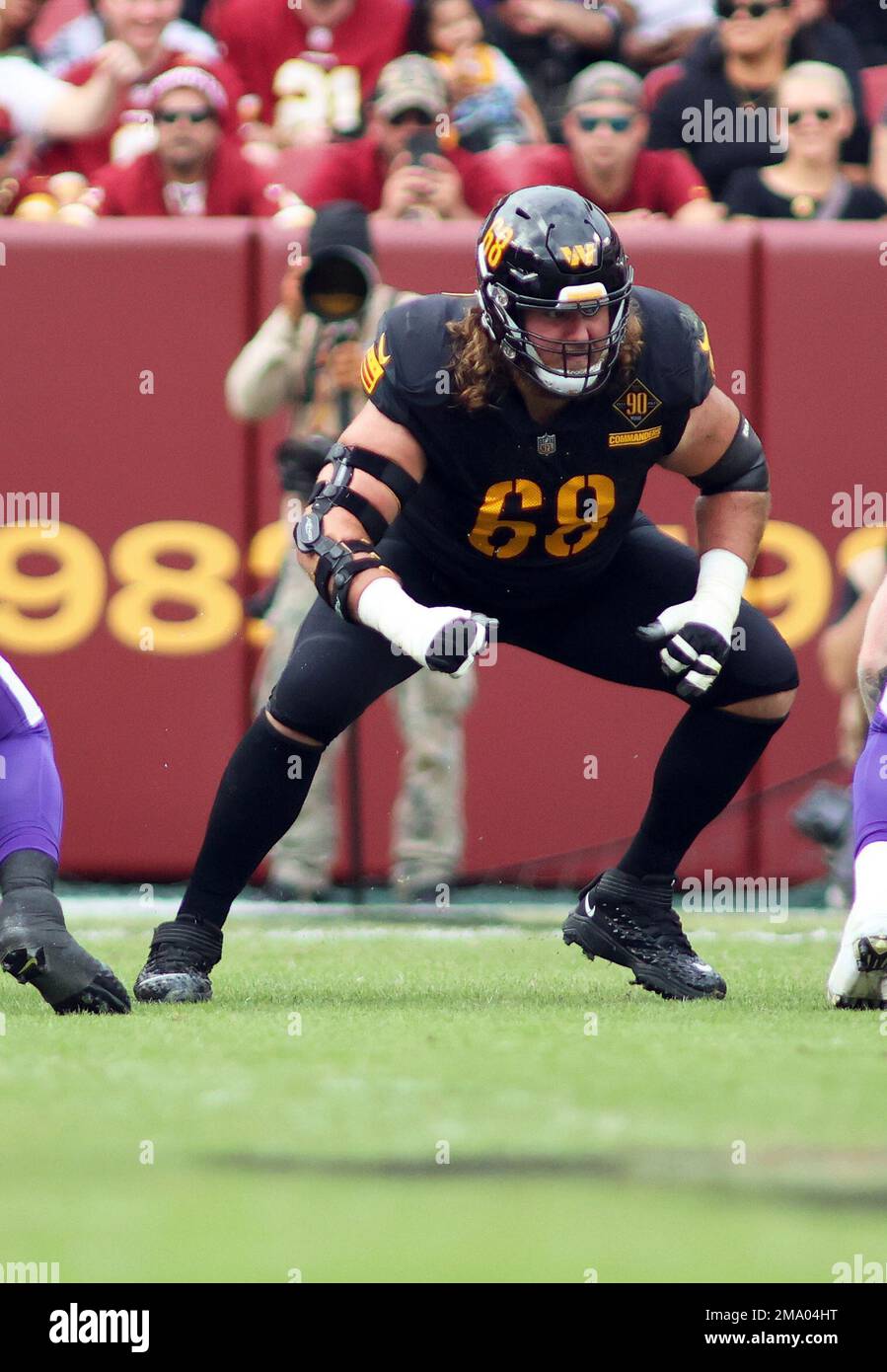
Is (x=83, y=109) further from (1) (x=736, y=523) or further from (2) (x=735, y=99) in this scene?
(1) (x=736, y=523)

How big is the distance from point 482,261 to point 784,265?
3421 mm

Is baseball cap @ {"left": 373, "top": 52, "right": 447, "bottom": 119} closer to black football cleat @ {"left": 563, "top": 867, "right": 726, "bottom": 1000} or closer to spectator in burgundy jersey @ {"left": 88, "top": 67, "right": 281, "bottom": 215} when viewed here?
spectator in burgundy jersey @ {"left": 88, "top": 67, "right": 281, "bottom": 215}

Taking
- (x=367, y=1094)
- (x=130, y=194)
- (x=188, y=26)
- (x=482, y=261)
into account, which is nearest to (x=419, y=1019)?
(x=367, y=1094)

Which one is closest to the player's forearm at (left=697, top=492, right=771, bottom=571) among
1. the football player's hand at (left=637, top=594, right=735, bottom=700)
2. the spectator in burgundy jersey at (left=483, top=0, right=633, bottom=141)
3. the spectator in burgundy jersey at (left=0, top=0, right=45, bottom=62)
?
the football player's hand at (left=637, top=594, right=735, bottom=700)

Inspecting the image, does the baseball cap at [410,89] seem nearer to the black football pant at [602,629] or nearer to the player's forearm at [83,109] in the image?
the player's forearm at [83,109]

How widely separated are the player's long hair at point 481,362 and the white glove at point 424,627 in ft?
1.37

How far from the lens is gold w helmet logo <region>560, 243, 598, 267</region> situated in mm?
4512

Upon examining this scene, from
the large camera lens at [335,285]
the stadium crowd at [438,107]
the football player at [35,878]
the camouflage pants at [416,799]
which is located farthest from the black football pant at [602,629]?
the stadium crowd at [438,107]

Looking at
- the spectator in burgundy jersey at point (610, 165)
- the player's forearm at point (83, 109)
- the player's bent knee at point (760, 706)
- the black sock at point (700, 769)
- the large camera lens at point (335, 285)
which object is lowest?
the black sock at point (700, 769)

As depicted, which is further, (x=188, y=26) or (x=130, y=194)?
(x=188, y=26)

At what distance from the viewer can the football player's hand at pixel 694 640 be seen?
15.5 feet

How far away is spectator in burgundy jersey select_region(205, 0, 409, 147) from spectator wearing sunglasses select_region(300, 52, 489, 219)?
0.48 meters

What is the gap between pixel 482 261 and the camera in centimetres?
466

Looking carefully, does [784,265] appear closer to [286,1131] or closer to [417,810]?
[417,810]
